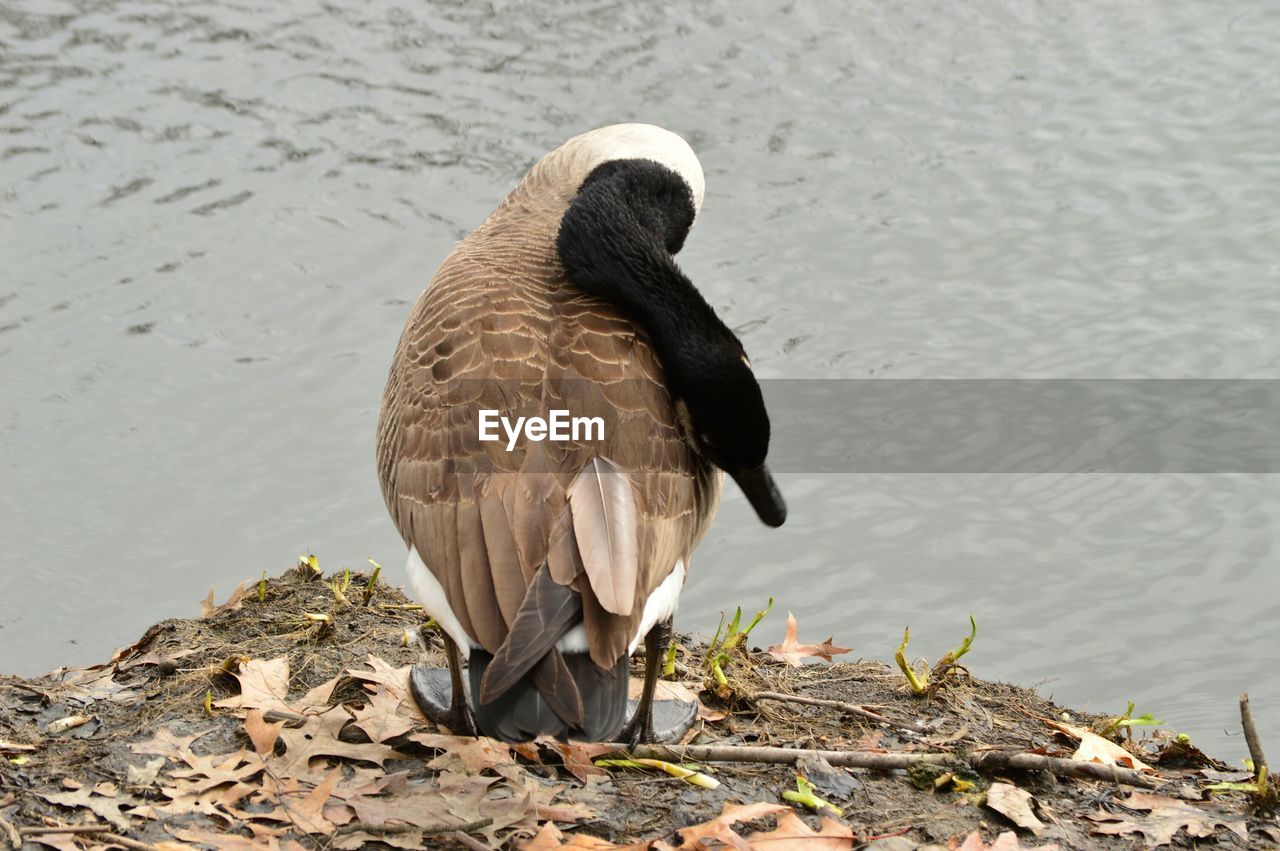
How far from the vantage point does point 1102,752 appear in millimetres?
4531

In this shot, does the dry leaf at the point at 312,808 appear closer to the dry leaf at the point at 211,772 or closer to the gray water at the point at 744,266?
the dry leaf at the point at 211,772

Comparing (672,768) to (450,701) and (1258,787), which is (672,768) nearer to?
(450,701)

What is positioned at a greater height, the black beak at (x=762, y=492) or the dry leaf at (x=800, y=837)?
the black beak at (x=762, y=492)

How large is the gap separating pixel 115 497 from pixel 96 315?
67.8 inches

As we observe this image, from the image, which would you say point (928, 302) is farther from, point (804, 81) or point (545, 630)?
point (545, 630)

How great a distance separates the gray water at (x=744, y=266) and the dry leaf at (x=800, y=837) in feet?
9.68

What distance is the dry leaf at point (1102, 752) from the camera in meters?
4.45

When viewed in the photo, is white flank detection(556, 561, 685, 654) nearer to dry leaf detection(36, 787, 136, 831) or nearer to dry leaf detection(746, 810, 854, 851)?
dry leaf detection(746, 810, 854, 851)

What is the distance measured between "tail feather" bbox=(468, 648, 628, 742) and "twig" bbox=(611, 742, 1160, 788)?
1.65 ft

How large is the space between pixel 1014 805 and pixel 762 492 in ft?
4.26

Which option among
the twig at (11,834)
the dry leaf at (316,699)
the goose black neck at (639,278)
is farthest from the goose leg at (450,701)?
the twig at (11,834)

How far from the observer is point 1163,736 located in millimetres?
5176

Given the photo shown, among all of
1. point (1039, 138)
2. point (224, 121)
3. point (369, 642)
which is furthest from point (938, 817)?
point (224, 121)

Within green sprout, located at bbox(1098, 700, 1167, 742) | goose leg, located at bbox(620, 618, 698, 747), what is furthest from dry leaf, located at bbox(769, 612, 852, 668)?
green sprout, located at bbox(1098, 700, 1167, 742)
